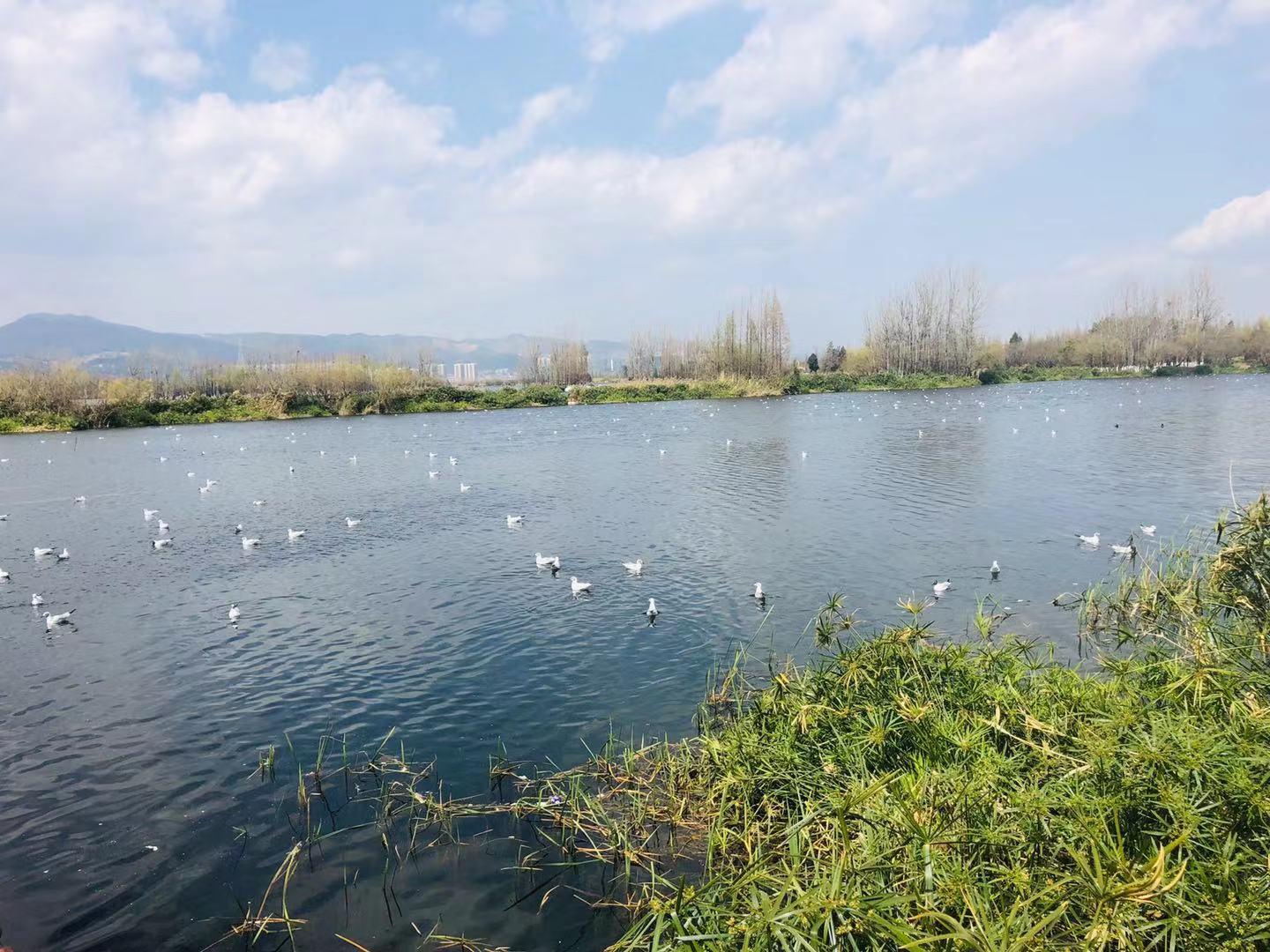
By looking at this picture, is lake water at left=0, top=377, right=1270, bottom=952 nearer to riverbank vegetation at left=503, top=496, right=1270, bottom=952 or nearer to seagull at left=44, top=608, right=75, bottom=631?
seagull at left=44, top=608, right=75, bottom=631

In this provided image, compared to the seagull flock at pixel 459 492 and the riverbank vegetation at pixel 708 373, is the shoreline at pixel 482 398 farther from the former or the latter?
the seagull flock at pixel 459 492

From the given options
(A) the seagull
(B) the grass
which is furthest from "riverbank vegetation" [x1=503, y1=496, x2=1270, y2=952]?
(A) the seagull

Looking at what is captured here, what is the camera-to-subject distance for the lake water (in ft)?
24.6

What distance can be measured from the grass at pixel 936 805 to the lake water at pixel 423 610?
26.5 inches

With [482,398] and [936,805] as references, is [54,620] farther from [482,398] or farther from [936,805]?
[482,398]

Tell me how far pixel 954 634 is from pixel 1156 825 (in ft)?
24.1

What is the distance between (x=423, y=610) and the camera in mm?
15406

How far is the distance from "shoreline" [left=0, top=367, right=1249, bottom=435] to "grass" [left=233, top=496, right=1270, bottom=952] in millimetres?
69659

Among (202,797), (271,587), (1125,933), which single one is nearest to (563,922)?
(1125,933)

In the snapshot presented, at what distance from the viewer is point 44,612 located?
52.2 ft

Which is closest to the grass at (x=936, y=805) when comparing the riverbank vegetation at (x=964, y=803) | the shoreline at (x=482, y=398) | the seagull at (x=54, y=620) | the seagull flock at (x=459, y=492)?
the riverbank vegetation at (x=964, y=803)

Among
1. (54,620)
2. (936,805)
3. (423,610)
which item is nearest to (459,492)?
(423,610)

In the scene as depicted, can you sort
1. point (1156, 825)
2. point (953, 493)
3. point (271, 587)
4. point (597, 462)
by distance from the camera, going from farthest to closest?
1. point (597, 462)
2. point (953, 493)
3. point (271, 587)
4. point (1156, 825)

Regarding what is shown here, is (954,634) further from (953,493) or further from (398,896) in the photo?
(953,493)
